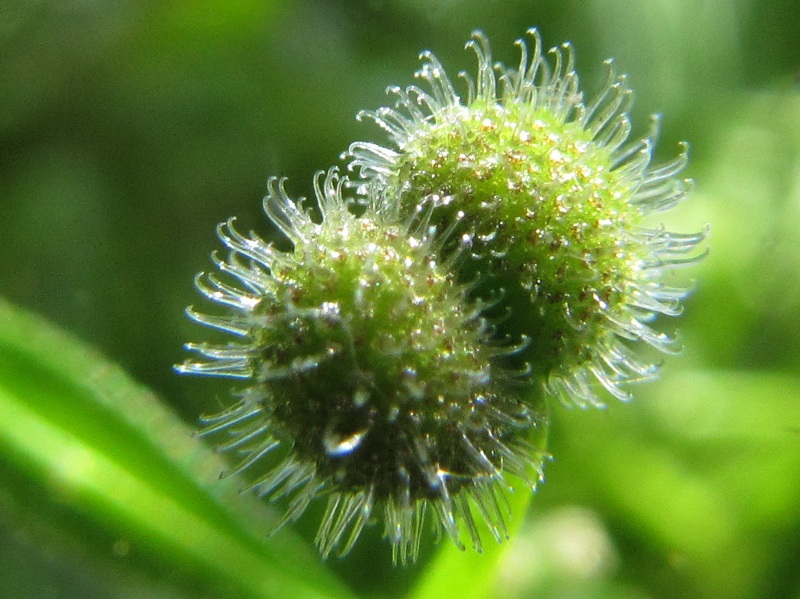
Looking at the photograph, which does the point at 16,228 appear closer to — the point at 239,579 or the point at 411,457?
the point at 239,579

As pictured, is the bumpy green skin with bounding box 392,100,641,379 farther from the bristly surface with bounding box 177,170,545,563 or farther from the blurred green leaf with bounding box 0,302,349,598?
the blurred green leaf with bounding box 0,302,349,598

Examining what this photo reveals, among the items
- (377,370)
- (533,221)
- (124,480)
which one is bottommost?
(124,480)

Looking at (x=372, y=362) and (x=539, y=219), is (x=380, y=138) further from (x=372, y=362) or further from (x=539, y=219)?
(x=372, y=362)

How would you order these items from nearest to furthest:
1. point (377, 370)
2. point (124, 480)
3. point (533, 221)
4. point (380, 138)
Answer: point (377, 370)
point (533, 221)
point (124, 480)
point (380, 138)

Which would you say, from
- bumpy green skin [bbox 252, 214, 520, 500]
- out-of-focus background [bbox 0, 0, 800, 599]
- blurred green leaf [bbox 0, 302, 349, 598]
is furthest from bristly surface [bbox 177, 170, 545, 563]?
out-of-focus background [bbox 0, 0, 800, 599]

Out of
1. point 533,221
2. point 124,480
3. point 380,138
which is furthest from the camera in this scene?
point 380,138

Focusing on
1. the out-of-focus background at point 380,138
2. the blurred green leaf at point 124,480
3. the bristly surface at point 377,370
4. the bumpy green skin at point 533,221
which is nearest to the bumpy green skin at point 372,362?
the bristly surface at point 377,370

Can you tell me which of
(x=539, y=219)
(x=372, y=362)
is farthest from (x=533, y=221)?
(x=372, y=362)

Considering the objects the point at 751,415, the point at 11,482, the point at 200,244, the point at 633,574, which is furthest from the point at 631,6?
the point at 11,482
